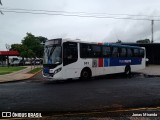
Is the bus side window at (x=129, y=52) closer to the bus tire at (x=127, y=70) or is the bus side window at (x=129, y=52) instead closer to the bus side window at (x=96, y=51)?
the bus tire at (x=127, y=70)

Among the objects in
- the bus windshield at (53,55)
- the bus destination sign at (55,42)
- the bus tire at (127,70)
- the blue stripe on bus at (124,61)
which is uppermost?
the bus destination sign at (55,42)

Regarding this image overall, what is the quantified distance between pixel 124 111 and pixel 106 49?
14714mm

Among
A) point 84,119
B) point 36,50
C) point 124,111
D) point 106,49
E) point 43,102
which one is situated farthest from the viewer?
point 36,50

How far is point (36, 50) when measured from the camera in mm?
67125

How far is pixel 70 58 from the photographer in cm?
1883

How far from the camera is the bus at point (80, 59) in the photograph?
59.9 ft

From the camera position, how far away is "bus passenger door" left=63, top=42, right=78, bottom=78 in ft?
60.4

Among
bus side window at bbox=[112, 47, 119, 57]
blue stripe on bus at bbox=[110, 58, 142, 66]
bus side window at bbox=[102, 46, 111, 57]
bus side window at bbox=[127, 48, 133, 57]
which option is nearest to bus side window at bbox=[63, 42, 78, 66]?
bus side window at bbox=[102, 46, 111, 57]

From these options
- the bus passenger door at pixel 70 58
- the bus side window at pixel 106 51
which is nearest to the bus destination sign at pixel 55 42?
the bus passenger door at pixel 70 58

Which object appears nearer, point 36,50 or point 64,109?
point 64,109

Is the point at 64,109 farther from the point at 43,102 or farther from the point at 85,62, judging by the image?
the point at 85,62

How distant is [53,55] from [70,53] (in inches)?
47.2

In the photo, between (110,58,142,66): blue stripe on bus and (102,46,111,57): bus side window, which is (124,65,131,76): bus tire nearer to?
(110,58,142,66): blue stripe on bus

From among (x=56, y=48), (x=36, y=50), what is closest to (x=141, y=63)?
(x=56, y=48)
